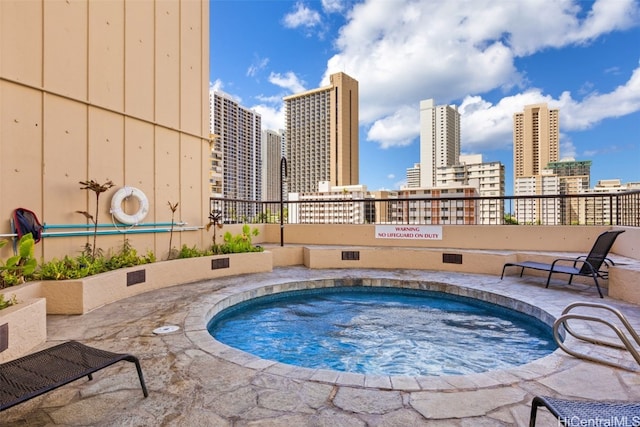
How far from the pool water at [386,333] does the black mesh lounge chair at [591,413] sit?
1.82m

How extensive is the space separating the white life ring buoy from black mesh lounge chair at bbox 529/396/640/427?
6.06 meters

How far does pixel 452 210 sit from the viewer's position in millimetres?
7934

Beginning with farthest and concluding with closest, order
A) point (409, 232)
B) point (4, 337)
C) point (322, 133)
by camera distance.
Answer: point (322, 133)
point (409, 232)
point (4, 337)

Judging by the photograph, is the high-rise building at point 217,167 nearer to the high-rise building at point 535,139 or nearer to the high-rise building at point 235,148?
the high-rise building at point 235,148

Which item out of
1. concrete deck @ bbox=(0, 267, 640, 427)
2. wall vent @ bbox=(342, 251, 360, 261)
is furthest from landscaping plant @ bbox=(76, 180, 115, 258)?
wall vent @ bbox=(342, 251, 360, 261)

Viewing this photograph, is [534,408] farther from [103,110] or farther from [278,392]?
[103,110]

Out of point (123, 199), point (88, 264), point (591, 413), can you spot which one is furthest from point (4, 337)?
point (591, 413)

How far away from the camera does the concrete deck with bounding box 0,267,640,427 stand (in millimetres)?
1891

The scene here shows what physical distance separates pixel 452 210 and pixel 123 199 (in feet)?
23.0

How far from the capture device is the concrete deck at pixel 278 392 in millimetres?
1891

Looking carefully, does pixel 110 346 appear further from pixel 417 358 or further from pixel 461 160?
pixel 461 160

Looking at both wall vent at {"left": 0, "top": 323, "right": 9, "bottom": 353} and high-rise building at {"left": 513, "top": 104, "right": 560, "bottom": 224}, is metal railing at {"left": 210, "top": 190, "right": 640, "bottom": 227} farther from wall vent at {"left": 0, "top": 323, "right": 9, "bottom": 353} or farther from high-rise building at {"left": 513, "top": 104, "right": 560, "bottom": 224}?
high-rise building at {"left": 513, "top": 104, "right": 560, "bottom": 224}

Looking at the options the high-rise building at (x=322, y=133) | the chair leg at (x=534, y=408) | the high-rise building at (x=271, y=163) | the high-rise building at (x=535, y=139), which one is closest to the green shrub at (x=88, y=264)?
the chair leg at (x=534, y=408)

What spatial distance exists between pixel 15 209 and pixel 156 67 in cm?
354
